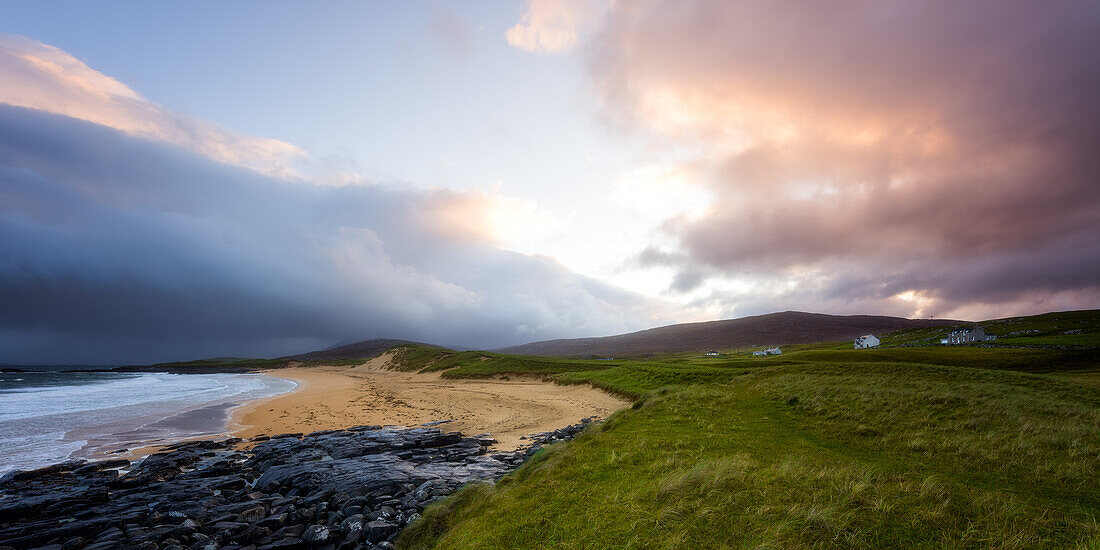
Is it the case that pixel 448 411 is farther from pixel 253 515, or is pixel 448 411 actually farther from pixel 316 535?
pixel 316 535

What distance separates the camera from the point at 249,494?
1376cm

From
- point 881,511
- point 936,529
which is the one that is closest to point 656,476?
point 881,511

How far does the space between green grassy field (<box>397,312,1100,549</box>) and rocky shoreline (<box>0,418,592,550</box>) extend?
3.73 metres

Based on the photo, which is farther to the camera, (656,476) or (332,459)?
(332,459)

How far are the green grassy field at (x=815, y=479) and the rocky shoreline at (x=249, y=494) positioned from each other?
373 centimetres

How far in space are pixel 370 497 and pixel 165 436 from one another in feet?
80.1

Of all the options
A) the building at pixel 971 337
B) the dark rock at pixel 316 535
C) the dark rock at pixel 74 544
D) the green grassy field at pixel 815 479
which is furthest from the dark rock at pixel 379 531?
the building at pixel 971 337

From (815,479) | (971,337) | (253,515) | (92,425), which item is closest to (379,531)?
(253,515)

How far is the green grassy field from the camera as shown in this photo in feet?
18.9

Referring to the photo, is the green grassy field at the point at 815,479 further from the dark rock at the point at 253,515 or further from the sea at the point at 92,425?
the sea at the point at 92,425

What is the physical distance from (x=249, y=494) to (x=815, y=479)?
17.2 m

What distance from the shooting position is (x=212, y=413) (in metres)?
36.5

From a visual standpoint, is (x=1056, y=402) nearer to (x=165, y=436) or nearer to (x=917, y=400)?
(x=917, y=400)

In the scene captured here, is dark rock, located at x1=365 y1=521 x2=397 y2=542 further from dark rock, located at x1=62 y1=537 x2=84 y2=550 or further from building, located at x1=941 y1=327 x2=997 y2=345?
building, located at x1=941 y1=327 x2=997 y2=345
